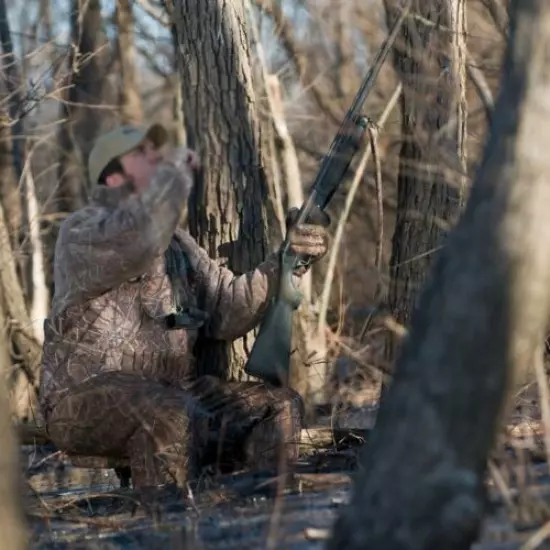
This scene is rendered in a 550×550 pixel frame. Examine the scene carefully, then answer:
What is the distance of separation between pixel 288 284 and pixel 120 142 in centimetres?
105

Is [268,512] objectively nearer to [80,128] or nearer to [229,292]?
[229,292]

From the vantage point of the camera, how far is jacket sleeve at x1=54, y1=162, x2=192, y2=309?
5191 millimetres

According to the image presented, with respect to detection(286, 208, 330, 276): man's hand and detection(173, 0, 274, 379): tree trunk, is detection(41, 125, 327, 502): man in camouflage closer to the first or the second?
detection(286, 208, 330, 276): man's hand

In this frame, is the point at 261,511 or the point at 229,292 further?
the point at 229,292

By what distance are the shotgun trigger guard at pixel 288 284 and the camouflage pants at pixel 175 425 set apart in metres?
0.43

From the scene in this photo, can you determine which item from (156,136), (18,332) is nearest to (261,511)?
(156,136)

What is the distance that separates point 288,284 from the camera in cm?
571

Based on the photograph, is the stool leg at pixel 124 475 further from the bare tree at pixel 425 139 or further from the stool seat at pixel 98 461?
the bare tree at pixel 425 139

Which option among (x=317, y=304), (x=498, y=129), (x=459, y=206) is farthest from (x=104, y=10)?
(x=498, y=129)

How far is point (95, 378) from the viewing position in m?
5.39

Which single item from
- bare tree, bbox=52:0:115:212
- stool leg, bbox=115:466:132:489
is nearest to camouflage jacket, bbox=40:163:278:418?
stool leg, bbox=115:466:132:489

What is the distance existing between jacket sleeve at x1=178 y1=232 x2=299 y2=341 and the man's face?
59 cm

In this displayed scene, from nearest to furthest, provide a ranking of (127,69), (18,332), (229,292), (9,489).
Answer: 1. (9,489)
2. (229,292)
3. (18,332)
4. (127,69)

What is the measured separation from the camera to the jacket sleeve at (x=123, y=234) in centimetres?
519
